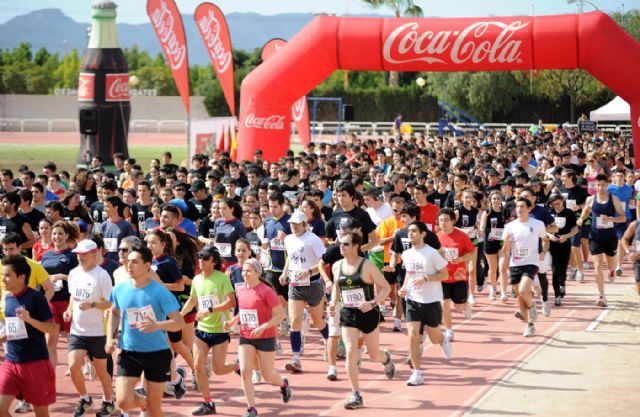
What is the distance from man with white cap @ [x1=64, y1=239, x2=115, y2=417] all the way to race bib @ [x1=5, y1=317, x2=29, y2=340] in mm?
873

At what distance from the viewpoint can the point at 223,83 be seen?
28.8 metres

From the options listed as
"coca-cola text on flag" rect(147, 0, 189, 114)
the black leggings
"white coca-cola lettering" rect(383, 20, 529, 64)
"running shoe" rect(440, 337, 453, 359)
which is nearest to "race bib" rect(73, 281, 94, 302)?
"running shoe" rect(440, 337, 453, 359)

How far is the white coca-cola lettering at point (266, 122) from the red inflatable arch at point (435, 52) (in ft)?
0.08

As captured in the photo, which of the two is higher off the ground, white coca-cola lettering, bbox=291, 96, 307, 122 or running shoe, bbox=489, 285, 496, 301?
white coca-cola lettering, bbox=291, 96, 307, 122

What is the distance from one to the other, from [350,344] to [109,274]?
7.62ft

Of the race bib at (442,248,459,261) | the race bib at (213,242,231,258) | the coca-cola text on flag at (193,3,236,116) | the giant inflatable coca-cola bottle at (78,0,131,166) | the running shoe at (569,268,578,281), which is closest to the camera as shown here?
the race bib at (213,242,231,258)

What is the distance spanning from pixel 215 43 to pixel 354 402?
66.0 ft

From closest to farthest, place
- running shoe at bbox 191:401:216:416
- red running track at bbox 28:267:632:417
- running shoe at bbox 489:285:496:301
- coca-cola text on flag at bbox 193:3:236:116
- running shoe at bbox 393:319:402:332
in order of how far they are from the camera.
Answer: running shoe at bbox 191:401:216:416 → red running track at bbox 28:267:632:417 → running shoe at bbox 393:319:402:332 → running shoe at bbox 489:285:496:301 → coca-cola text on flag at bbox 193:3:236:116

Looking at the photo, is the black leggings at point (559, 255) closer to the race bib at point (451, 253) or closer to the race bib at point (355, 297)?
the race bib at point (451, 253)

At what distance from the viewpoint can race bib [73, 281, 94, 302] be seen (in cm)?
922

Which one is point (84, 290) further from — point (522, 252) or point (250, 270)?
point (522, 252)

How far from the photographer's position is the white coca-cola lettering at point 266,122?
80.6 feet

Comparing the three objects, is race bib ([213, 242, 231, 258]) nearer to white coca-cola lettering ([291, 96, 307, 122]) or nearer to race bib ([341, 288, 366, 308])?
race bib ([341, 288, 366, 308])

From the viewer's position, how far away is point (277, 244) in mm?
12172
